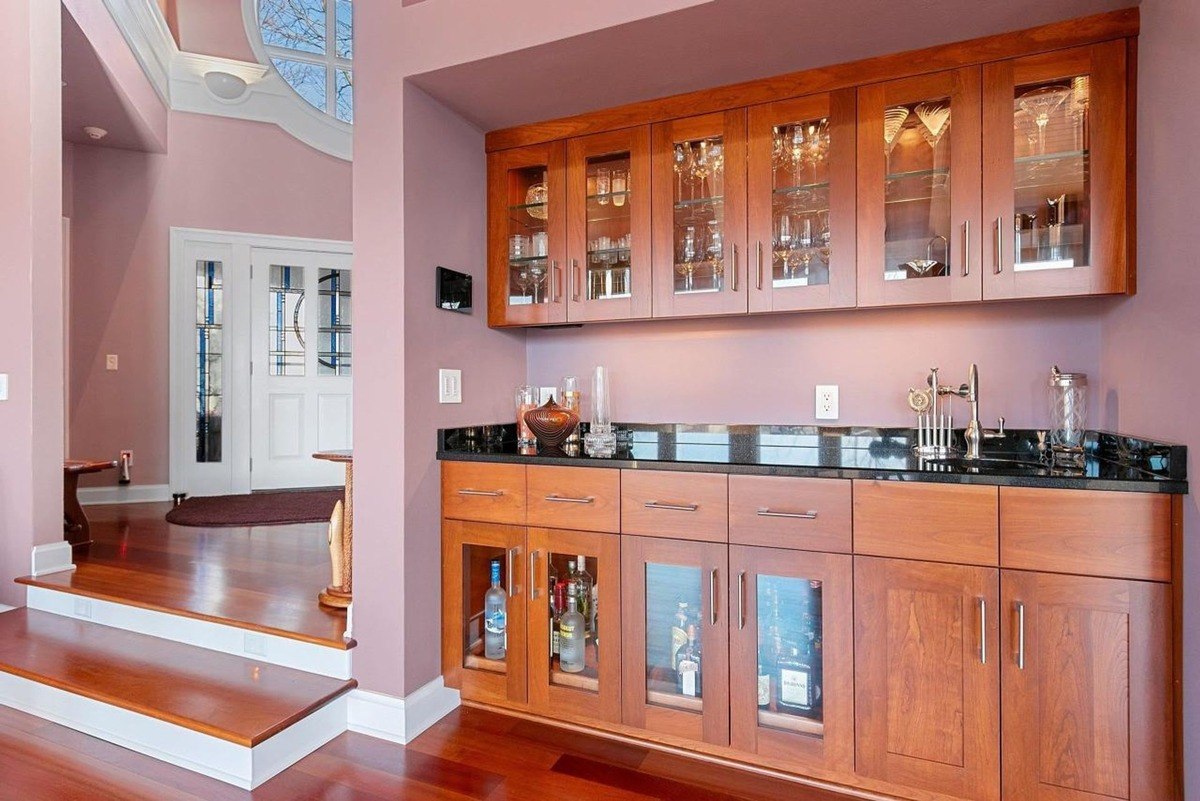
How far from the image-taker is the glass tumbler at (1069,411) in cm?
194

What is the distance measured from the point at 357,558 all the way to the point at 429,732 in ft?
2.09

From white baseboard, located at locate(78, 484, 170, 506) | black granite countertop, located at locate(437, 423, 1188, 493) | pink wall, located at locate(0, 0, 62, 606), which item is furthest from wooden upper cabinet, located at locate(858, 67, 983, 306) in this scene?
white baseboard, located at locate(78, 484, 170, 506)

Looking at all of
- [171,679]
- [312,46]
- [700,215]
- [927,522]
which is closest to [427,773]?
[171,679]

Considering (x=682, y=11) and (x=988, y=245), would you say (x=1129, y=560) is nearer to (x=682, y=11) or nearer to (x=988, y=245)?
(x=988, y=245)

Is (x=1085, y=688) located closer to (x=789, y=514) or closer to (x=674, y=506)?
(x=789, y=514)

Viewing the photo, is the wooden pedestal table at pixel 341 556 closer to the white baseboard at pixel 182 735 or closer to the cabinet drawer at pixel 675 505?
the white baseboard at pixel 182 735

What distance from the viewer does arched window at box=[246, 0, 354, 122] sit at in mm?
5707

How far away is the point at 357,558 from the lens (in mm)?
2242

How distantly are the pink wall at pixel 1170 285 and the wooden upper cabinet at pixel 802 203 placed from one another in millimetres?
734

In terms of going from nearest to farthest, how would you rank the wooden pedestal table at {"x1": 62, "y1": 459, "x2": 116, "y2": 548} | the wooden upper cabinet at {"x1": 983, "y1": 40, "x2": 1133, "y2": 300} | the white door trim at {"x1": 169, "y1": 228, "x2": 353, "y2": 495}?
the wooden upper cabinet at {"x1": 983, "y1": 40, "x2": 1133, "y2": 300}, the wooden pedestal table at {"x1": 62, "y1": 459, "x2": 116, "y2": 548}, the white door trim at {"x1": 169, "y1": 228, "x2": 353, "y2": 495}

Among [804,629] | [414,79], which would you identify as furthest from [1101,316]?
[414,79]

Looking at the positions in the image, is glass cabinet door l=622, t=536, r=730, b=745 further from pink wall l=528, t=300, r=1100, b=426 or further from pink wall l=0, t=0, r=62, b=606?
pink wall l=0, t=0, r=62, b=606

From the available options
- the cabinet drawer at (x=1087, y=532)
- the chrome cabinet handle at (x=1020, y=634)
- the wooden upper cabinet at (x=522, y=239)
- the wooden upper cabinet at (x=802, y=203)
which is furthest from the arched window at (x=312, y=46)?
the chrome cabinet handle at (x=1020, y=634)

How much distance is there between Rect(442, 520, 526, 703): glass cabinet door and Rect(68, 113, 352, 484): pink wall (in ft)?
13.5
